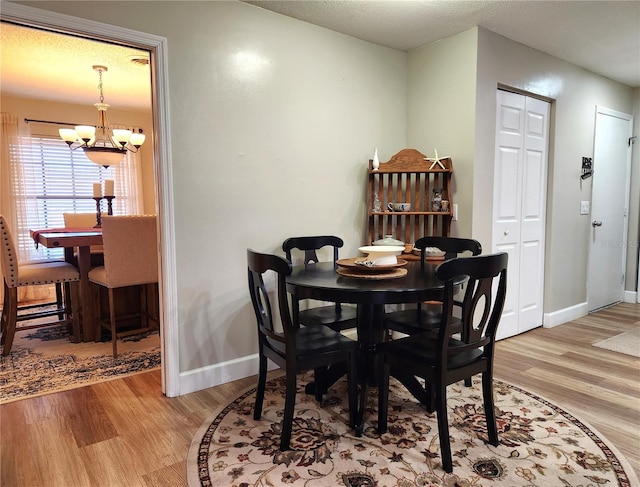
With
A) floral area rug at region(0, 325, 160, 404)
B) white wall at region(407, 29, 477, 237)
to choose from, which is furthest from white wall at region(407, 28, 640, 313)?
floral area rug at region(0, 325, 160, 404)

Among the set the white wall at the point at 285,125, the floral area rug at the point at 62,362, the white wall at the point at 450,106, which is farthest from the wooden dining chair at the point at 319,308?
the floral area rug at the point at 62,362

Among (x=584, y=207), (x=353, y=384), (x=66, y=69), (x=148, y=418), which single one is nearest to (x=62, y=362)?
(x=148, y=418)

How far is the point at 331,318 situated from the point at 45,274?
2.39 meters

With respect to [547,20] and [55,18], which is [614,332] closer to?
[547,20]

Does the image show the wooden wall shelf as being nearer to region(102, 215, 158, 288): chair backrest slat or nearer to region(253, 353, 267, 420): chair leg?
region(253, 353, 267, 420): chair leg

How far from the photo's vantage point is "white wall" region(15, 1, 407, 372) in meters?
2.46

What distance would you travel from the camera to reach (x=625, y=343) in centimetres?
344

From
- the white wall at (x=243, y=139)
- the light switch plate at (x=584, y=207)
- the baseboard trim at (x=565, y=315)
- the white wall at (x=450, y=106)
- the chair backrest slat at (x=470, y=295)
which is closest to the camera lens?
the chair backrest slat at (x=470, y=295)

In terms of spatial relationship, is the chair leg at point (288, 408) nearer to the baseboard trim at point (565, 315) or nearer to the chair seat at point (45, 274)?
the chair seat at point (45, 274)

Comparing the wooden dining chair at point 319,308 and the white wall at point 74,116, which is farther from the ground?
the white wall at point 74,116

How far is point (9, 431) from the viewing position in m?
2.10

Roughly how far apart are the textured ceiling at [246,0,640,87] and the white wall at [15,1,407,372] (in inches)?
6.6

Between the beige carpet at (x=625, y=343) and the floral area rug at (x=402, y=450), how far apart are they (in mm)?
1358

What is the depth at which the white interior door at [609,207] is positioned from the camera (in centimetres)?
427
